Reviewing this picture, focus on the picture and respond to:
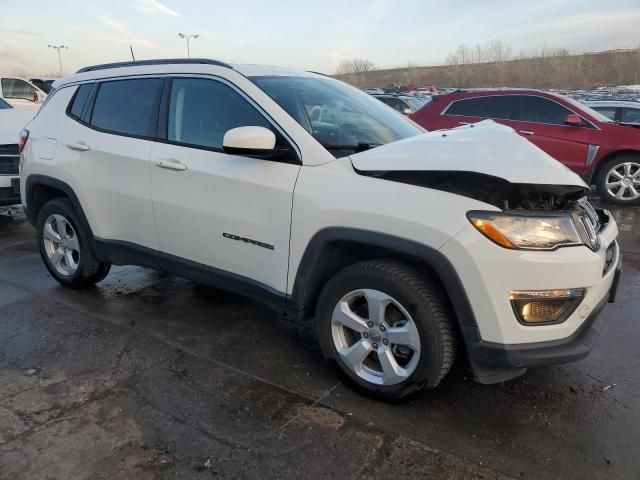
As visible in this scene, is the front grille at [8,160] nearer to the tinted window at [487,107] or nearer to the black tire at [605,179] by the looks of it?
the tinted window at [487,107]

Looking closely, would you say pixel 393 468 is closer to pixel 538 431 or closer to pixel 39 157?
pixel 538 431

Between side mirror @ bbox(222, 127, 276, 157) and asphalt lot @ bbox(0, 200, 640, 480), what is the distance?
1294 millimetres

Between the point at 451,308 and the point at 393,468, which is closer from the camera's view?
the point at 393,468

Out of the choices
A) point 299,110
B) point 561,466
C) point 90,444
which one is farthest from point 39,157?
point 561,466

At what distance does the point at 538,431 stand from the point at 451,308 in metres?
0.75

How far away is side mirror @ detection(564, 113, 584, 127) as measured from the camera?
7984 millimetres

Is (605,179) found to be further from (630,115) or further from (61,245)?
(61,245)

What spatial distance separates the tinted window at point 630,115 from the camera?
356 inches

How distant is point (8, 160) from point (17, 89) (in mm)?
7192

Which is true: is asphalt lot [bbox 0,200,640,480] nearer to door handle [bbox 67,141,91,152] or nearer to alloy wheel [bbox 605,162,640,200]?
door handle [bbox 67,141,91,152]

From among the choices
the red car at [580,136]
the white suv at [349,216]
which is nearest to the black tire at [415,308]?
the white suv at [349,216]

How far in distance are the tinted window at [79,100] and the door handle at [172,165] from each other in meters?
1.20

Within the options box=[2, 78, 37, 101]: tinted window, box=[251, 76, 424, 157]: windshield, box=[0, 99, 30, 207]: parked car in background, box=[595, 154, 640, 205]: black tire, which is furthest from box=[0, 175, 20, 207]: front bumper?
box=[595, 154, 640, 205]: black tire

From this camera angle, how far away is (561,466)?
2.38 m
